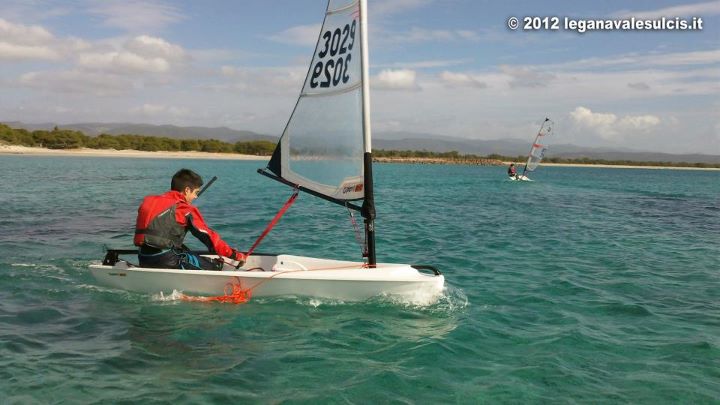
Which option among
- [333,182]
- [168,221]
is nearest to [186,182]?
[168,221]

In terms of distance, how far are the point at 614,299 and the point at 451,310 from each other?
11.2ft

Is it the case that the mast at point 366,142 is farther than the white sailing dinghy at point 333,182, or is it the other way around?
the white sailing dinghy at point 333,182

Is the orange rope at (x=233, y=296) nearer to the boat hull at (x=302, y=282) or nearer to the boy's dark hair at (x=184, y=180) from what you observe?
the boat hull at (x=302, y=282)

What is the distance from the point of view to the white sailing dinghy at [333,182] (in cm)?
871

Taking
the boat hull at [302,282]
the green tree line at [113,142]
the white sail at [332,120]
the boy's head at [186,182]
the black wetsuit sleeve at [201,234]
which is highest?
the green tree line at [113,142]

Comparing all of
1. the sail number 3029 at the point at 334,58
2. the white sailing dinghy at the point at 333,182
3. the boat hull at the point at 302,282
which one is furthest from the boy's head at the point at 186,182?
the sail number 3029 at the point at 334,58

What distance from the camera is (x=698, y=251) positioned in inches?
615

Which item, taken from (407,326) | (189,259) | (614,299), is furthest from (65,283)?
(614,299)

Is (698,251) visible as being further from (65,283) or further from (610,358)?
(65,283)

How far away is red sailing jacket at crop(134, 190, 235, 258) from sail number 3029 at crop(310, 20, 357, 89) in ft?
9.87

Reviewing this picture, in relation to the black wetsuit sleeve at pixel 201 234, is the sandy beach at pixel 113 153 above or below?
above

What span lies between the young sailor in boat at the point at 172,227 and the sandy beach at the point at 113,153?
93765mm

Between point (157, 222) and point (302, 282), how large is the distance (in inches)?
98.4

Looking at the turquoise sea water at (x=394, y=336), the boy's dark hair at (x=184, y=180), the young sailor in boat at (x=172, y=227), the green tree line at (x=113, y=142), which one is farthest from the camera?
the green tree line at (x=113, y=142)
